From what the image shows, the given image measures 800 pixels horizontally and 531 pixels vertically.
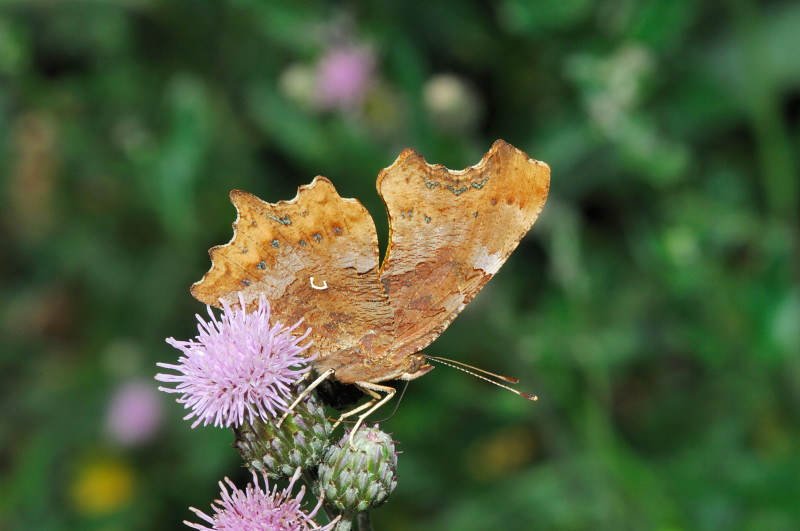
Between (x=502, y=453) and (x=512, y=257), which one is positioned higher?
(x=512, y=257)

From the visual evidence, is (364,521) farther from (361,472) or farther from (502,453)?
(502,453)

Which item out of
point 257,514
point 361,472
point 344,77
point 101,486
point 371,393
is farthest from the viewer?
point 101,486

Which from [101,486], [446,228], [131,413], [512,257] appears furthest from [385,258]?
[101,486]

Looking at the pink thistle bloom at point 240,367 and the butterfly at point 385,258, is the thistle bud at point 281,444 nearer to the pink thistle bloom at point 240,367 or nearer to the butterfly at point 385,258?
the pink thistle bloom at point 240,367

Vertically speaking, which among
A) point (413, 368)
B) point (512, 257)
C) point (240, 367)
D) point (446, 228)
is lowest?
point (240, 367)

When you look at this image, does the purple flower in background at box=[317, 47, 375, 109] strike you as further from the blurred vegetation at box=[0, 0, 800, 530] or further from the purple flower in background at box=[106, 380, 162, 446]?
the purple flower in background at box=[106, 380, 162, 446]

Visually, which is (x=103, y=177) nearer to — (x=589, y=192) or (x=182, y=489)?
(x=182, y=489)

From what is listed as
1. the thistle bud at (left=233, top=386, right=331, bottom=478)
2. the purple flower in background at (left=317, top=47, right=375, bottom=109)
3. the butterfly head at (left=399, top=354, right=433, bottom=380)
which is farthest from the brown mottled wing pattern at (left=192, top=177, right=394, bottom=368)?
the purple flower in background at (left=317, top=47, right=375, bottom=109)

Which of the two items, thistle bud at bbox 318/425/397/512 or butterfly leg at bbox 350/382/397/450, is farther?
butterfly leg at bbox 350/382/397/450
